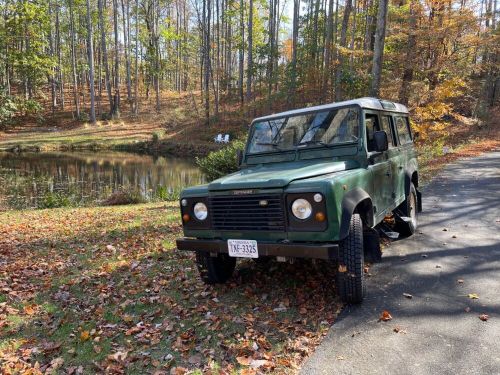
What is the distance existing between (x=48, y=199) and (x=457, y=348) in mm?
14855

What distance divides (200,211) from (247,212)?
633 mm

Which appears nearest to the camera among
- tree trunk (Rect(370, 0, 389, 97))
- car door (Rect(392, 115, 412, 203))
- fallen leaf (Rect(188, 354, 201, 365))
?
fallen leaf (Rect(188, 354, 201, 365))

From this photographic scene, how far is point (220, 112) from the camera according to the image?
133 feet

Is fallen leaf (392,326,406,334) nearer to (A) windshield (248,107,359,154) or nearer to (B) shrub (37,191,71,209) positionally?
(A) windshield (248,107,359,154)

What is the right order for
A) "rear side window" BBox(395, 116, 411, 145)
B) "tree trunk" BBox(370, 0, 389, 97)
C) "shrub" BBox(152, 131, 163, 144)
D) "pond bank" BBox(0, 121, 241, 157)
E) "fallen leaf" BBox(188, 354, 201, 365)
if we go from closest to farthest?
1. "fallen leaf" BBox(188, 354, 201, 365)
2. "rear side window" BBox(395, 116, 411, 145)
3. "tree trunk" BBox(370, 0, 389, 97)
4. "pond bank" BBox(0, 121, 241, 157)
5. "shrub" BBox(152, 131, 163, 144)

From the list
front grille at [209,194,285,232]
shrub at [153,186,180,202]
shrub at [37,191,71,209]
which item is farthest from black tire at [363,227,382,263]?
shrub at [37,191,71,209]

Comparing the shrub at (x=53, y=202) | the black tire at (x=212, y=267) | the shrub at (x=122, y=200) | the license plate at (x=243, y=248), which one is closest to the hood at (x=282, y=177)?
the license plate at (x=243, y=248)

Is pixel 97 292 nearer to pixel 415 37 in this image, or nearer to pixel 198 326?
pixel 198 326

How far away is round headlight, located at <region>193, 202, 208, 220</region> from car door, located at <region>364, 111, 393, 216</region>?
6.90 ft

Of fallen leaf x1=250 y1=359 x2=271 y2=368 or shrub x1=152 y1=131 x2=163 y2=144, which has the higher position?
fallen leaf x1=250 y1=359 x2=271 y2=368

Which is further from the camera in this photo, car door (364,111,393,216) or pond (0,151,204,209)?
pond (0,151,204,209)

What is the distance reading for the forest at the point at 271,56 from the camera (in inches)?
686

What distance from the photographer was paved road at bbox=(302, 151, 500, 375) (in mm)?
3338

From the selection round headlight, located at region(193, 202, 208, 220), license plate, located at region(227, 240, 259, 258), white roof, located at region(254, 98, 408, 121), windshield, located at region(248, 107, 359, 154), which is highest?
white roof, located at region(254, 98, 408, 121)
